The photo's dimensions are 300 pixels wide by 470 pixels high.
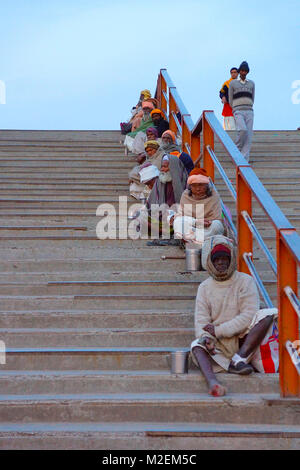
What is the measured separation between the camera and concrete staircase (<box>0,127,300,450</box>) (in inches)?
137

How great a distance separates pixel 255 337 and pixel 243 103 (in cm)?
615

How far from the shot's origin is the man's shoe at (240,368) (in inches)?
157

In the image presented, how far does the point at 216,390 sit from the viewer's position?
3.75 metres

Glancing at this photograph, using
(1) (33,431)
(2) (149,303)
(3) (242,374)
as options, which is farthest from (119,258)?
(1) (33,431)

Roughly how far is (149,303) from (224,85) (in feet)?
26.2

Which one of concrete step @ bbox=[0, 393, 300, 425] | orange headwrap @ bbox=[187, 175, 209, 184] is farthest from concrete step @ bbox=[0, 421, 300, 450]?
orange headwrap @ bbox=[187, 175, 209, 184]

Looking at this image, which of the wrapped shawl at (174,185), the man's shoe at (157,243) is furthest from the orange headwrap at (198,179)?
the wrapped shawl at (174,185)

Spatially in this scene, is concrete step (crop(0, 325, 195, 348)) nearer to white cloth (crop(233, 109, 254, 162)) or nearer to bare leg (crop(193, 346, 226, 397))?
bare leg (crop(193, 346, 226, 397))

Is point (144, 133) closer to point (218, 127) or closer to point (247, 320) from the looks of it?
point (218, 127)

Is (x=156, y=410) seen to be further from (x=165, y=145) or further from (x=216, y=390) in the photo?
(x=165, y=145)

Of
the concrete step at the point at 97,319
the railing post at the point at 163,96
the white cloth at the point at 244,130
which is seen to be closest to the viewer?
the concrete step at the point at 97,319

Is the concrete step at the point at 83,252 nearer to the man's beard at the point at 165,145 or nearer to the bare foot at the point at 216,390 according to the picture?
the bare foot at the point at 216,390

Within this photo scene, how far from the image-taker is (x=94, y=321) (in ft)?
15.4

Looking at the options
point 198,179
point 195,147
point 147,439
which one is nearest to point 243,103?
point 195,147
